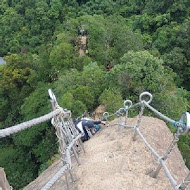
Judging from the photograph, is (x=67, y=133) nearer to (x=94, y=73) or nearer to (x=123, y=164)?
(x=123, y=164)

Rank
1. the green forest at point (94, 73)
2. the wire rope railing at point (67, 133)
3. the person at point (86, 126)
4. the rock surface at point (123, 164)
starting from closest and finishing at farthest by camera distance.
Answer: the wire rope railing at point (67, 133) → the rock surface at point (123, 164) → the person at point (86, 126) → the green forest at point (94, 73)

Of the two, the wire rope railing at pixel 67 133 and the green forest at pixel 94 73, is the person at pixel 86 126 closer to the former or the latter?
the wire rope railing at pixel 67 133

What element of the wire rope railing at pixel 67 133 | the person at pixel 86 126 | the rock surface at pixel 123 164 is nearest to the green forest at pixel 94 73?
the person at pixel 86 126

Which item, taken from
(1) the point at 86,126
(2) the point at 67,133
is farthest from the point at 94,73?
(2) the point at 67,133

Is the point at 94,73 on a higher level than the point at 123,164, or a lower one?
lower

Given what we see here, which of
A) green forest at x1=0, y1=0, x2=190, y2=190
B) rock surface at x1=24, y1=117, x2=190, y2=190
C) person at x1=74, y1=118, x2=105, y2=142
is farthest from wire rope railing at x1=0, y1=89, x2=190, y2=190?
green forest at x1=0, y1=0, x2=190, y2=190

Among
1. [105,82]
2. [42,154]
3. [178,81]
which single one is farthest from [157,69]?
[42,154]

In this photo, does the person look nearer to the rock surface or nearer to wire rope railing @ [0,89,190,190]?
the rock surface

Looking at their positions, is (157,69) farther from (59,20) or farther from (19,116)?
(59,20)
